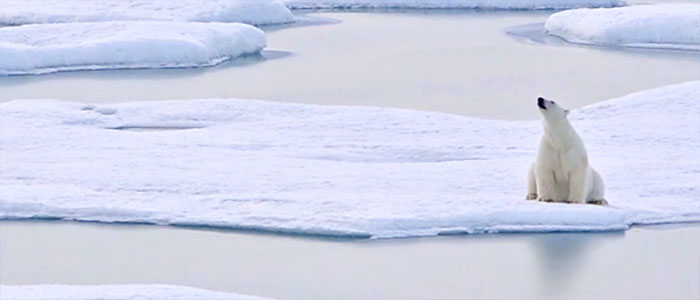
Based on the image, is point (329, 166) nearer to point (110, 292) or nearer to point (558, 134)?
point (558, 134)

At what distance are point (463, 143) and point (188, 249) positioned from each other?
3.35 m

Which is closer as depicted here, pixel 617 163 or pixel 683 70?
pixel 617 163

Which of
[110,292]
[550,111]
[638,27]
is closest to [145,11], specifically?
[638,27]

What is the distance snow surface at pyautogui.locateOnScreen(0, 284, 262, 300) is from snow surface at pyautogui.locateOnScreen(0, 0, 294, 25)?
35.5ft

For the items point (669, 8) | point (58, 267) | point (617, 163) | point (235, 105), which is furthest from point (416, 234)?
point (669, 8)

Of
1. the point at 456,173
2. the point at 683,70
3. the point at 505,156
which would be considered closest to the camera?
the point at 456,173

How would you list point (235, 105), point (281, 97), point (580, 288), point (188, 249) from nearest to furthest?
point (580, 288), point (188, 249), point (235, 105), point (281, 97)

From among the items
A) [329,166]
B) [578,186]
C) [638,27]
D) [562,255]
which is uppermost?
[638,27]

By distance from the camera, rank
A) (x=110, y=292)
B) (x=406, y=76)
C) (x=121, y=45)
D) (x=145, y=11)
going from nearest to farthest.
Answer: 1. (x=110, y=292)
2. (x=406, y=76)
3. (x=121, y=45)
4. (x=145, y=11)

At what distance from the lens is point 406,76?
1267 centimetres

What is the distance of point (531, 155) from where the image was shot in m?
8.88

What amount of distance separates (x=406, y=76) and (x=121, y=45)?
267cm

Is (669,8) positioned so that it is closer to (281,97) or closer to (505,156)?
(281,97)

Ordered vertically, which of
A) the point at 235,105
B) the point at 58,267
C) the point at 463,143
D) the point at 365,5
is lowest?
the point at 58,267
